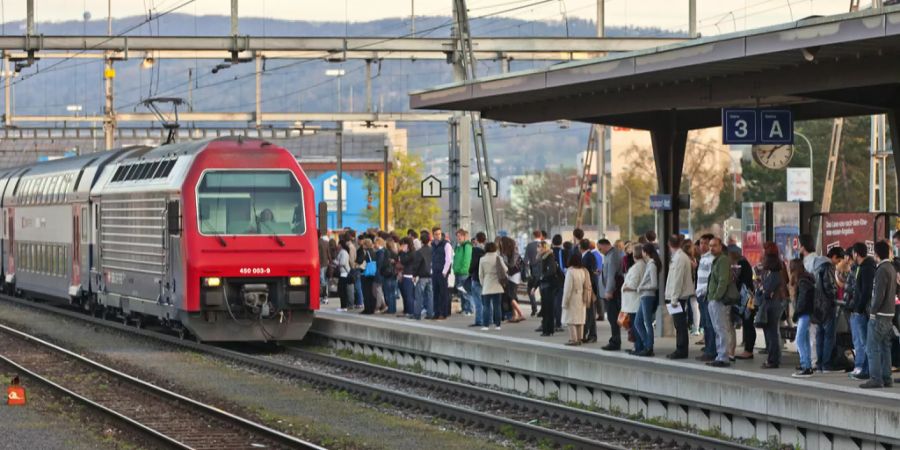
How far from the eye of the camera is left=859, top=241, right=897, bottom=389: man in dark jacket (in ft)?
55.1

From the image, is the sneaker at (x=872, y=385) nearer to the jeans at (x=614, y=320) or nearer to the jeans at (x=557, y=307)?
the jeans at (x=614, y=320)

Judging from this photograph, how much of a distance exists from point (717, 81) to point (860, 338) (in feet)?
14.9

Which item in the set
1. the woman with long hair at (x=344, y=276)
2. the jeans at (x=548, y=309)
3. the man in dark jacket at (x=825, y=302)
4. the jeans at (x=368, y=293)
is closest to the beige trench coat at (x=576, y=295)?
the jeans at (x=548, y=309)

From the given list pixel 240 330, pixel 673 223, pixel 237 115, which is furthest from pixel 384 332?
pixel 237 115

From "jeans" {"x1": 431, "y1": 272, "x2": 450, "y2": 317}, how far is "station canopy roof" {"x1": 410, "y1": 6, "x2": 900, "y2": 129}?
5266 mm

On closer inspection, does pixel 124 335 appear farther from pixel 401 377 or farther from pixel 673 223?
pixel 673 223

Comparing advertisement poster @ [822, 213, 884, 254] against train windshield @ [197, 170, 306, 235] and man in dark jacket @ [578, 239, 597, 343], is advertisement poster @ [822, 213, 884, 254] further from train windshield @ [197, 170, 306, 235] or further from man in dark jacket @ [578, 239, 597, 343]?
train windshield @ [197, 170, 306, 235]

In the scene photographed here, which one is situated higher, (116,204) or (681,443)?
(116,204)

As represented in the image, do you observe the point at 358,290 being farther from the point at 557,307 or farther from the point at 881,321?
the point at 881,321

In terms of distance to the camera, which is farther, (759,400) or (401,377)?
(401,377)

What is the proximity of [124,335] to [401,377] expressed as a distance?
406 inches

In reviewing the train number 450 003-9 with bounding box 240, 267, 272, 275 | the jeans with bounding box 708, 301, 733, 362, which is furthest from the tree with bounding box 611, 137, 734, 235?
the jeans with bounding box 708, 301, 733, 362

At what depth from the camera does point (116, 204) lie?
102 ft

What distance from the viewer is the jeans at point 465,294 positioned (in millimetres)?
31484
